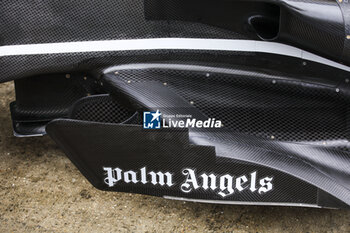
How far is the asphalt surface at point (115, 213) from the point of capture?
2338mm

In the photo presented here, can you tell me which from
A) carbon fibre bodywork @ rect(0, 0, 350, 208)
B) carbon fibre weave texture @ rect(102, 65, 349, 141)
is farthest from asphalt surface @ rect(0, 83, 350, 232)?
carbon fibre weave texture @ rect(102, 65, 349, 141)

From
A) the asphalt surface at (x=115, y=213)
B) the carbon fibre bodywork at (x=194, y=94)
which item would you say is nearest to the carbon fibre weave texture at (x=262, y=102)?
the carbon fibre bodywork at (x=194, y=94)

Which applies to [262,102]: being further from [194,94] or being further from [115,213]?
[115,213]

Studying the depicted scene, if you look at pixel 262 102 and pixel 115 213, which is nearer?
pixel 262 102

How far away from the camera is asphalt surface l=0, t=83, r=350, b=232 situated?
2338mm

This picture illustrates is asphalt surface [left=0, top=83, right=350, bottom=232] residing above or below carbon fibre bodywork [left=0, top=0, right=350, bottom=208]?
below

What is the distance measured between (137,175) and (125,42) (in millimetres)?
651

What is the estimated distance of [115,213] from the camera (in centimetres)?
243

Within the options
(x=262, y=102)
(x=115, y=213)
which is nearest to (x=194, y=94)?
(x=262, y=102)

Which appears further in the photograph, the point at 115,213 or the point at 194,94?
the point at 115,213

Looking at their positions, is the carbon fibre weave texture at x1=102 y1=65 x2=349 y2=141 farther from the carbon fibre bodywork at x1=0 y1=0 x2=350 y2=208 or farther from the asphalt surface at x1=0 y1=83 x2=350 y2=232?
the asphalt surface at x1=0 y1=83 x2=350 y2=232

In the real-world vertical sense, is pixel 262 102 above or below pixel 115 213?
above

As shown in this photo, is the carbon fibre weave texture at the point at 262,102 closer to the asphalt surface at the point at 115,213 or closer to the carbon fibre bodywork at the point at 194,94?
the carbon fibre bodywork at the point at 194,94

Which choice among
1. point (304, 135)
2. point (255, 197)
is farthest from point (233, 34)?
point (255, 197)
